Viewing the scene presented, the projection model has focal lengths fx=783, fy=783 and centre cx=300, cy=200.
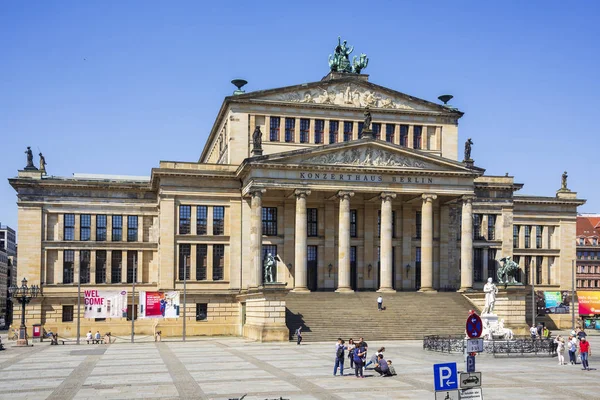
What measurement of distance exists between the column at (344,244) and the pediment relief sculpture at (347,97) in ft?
37.2

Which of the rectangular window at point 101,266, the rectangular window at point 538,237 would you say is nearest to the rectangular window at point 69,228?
the rectangular window at point 101,266

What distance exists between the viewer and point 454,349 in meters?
48.2

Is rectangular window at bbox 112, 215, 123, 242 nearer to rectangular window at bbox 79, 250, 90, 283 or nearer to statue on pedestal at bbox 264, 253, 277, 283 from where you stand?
rectangular window at bbox 79, 250, 90, 283

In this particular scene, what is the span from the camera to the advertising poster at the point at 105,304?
242ft

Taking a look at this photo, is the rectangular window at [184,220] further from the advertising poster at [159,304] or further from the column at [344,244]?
the column at [344,244]

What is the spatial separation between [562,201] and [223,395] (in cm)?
6997

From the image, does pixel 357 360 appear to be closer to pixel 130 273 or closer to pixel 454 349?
pixel 454 349

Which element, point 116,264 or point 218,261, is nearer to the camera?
point 218,261

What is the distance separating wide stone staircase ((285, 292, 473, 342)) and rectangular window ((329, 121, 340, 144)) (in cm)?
1612

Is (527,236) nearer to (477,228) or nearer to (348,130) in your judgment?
(477,228)

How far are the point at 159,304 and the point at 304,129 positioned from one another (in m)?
22.2

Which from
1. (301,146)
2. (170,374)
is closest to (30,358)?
(170,374)

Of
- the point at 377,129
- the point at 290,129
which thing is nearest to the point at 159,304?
the point at 290,129

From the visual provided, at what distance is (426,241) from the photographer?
2940 inches
